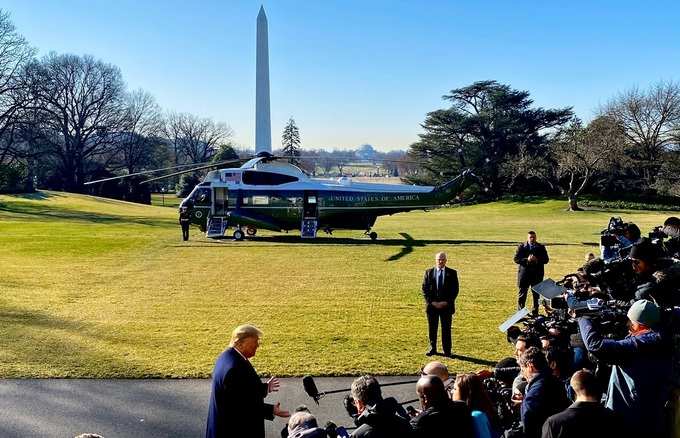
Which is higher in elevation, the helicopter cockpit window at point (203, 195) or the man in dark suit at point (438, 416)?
the helicopter cockpit window at point (203, 195)

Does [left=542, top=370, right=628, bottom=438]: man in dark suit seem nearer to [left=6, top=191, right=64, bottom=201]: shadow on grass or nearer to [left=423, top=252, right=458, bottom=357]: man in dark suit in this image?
[left=423, top=252, right=458, bottom=357]: man in dark suit

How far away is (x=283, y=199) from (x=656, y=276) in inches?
816

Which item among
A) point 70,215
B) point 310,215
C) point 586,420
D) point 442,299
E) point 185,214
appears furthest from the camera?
point 70,215

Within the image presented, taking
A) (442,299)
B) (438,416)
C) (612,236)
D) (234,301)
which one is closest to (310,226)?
(234,301)

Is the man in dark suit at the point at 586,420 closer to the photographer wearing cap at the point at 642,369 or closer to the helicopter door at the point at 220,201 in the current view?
the photographer wearing cap at the point at 642,369

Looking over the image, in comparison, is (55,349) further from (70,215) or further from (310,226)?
(70,215)

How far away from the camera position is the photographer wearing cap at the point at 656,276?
4965 millimetres

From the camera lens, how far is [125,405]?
6.73m

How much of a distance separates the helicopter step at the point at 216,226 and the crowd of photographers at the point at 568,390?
2044 centimetres

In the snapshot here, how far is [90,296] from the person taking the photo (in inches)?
518

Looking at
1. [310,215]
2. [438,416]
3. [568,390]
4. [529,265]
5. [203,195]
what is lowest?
[568,390]

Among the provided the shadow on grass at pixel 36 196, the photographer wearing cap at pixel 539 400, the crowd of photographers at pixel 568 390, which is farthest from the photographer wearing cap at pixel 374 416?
the shadow on grass at pixel 36 196

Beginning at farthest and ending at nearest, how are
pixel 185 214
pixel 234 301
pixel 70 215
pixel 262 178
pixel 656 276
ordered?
pixel 70 215 < pixel 262 178 < pixel 185 214 < pixel 234 301 < pixel 656 276

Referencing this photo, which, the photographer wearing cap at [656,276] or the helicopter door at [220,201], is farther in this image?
the helicopter door at [220,201]
